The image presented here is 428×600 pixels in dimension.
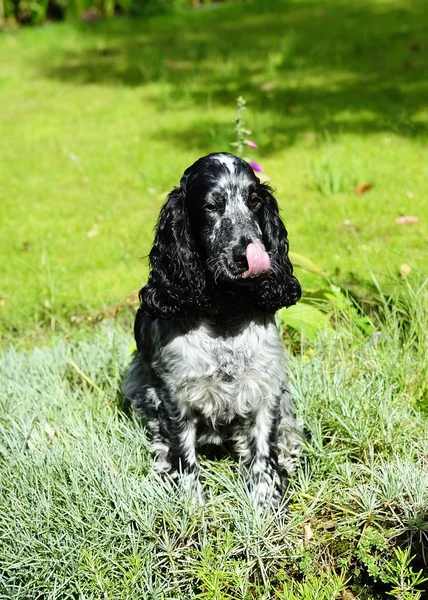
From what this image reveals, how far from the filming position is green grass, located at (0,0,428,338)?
5.73m

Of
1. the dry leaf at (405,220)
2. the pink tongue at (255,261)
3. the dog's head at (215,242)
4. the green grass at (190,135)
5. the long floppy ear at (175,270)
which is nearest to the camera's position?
the pink tongue at (255,261)

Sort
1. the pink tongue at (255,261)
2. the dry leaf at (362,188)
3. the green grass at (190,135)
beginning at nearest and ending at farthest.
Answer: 1. the pink tongue at (255,261)
2. the green grass at (190,135)
3. the dry leaf at (362,188)

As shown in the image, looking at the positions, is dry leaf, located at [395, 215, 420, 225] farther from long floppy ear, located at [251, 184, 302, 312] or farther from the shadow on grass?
long floppy ear, located at [251, 184, 302, 312]

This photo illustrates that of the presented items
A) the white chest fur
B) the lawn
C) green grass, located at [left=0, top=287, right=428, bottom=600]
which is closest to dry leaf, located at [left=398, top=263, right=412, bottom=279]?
the lawn

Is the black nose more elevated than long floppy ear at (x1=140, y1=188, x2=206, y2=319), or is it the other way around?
the black nose

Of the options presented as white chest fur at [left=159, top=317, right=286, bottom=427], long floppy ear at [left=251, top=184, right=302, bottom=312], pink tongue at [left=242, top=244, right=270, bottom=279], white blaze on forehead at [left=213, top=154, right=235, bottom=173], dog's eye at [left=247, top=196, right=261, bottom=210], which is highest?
white blaze on forehead at [left=213, top=154, right=235, bottom=173]

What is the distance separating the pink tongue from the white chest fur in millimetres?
405

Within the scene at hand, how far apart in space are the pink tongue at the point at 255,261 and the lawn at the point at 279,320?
96 cm

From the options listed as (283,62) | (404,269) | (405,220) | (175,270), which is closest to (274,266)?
(175,270)

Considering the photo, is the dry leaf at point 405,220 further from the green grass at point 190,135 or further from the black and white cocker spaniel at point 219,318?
the black and white cocker spaniel at point 219,318

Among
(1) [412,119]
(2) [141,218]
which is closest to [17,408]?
(2) [141,218]

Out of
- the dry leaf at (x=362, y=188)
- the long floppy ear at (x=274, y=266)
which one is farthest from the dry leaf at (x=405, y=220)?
the long floppy ear at (x=274, y=266)

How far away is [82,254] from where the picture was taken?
239 inches

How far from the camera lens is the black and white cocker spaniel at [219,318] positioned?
3.04 m
